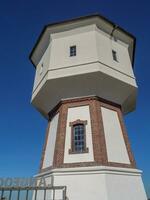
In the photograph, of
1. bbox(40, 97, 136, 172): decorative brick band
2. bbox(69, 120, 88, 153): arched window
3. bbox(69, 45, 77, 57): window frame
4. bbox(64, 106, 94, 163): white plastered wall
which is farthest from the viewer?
bbox(69, 45, 77, 57): window frame

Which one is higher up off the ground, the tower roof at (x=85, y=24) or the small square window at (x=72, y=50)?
the tower roof at (x=85, y=24)

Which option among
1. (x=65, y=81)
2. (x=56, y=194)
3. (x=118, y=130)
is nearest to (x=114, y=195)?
(x=56, y=194)

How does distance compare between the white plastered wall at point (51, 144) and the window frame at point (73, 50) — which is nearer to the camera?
the white plastered wall at point (51, 144)

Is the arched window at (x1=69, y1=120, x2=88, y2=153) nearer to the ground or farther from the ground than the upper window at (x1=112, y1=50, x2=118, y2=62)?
nearer to the ground

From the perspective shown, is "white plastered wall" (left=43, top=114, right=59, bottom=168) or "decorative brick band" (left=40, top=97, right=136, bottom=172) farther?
"white plastered wall" (left=43, top=114, right=59, bottom=168)

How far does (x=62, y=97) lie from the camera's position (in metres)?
11.7

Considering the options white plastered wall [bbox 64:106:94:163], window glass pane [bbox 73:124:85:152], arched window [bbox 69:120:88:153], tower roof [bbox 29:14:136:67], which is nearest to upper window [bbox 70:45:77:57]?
tower roof [bbox 29:14:136:67]

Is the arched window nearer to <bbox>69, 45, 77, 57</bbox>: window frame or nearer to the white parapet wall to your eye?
the white parapet wall

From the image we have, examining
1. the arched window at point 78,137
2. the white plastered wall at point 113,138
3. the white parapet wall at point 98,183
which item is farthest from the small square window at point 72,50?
the white parapet wall at point 98,183

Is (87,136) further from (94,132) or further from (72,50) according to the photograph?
(72,50)

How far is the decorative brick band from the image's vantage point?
31.7ft

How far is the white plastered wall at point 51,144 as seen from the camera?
1092 cm

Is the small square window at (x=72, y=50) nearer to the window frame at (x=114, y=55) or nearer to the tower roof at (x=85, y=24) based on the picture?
the tower roof at (x=85, y=24)

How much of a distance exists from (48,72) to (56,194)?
20.7 ft
